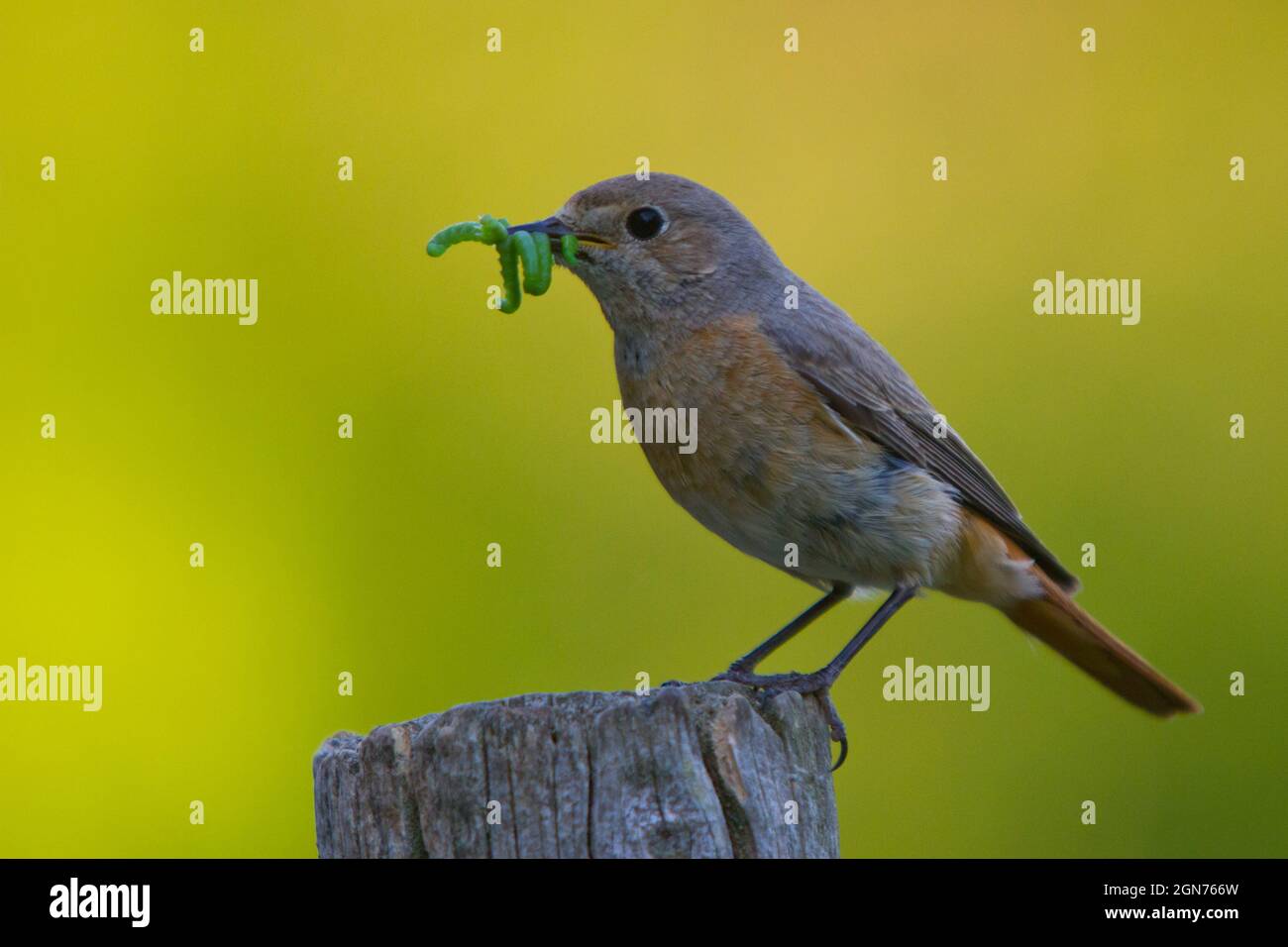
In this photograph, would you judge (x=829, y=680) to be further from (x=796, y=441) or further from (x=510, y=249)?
(x=510, y=249)

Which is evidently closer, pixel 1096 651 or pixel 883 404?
pixel 883 404

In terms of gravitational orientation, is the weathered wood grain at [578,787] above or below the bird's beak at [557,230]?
below

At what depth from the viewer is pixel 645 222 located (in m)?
5.37

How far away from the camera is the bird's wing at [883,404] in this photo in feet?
17.1

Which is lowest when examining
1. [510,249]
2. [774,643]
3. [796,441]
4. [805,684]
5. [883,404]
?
[805,684]

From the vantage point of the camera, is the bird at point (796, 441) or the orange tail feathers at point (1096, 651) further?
the orange tail feathers at point (1096, 651)

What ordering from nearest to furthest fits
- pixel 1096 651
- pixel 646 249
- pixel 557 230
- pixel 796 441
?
pixel 796 441, pixel 557 230, pixel 646 249, pixel 1096 651

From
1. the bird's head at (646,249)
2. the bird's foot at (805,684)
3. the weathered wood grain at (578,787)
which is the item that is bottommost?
the weathered wood grain at (578,787)

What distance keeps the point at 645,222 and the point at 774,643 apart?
1.57 metres

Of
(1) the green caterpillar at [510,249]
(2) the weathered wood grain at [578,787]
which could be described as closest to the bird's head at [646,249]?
(1) the green caterpillar at [510,249]

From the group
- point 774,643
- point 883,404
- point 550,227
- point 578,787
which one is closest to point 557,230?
point 550,227

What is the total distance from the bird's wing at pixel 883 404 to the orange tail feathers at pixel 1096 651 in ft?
0.35

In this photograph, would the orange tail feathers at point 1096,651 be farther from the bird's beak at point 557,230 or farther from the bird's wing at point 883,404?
the bird's beak at point 557,230

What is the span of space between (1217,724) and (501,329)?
12.5 feet
